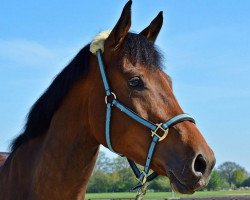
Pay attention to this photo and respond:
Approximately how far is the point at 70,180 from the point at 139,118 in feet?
3.19

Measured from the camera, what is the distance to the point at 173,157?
12.2ft

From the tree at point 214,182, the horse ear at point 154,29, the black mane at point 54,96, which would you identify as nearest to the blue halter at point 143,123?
the black mane at point 54,96

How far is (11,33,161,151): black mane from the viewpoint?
431 centimetres

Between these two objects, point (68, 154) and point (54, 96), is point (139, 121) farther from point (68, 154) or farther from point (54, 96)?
point (54, 96)

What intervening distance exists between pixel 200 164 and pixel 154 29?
180 cm

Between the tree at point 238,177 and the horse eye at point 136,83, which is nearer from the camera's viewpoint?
the horse eye at point 136,83

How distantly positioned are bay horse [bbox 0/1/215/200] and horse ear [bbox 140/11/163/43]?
1 centimetres

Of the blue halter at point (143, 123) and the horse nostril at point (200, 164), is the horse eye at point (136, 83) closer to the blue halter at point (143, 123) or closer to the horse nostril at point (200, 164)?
the blue halter at point (143, 123)

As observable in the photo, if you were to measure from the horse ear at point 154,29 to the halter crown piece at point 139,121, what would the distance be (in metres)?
0.44

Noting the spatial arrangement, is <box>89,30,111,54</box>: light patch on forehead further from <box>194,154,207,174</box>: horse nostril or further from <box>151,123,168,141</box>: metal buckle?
<box>194,154,207,174</box>: horse nostril

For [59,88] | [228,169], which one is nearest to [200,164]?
[59,88]

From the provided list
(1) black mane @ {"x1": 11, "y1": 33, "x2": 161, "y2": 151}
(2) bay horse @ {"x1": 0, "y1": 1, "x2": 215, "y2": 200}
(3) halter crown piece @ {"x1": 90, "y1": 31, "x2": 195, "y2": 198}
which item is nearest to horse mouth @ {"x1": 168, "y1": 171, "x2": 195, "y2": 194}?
(2) bay horse @ {"x1": 0, "y1": 1, "x2": 215, "y2": 200}

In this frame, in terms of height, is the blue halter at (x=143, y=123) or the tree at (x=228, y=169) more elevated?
the blue halter at (x=143, y=123)

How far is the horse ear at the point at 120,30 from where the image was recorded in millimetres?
4183
